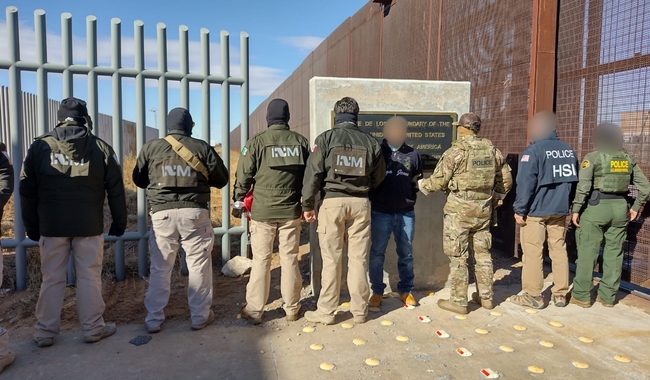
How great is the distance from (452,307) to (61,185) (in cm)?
344

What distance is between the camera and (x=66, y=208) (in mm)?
3494

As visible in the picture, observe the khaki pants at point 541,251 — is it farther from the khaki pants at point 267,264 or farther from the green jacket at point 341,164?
the khaki pants at point 267,264

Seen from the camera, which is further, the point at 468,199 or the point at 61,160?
the point at 468,199

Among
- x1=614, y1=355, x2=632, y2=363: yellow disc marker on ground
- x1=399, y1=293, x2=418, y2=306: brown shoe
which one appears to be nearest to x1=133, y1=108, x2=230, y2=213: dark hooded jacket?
x1=399, y1=293, x2=418, y2=306: brown shoe

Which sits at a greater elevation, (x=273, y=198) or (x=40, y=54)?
(x=40, y=54)

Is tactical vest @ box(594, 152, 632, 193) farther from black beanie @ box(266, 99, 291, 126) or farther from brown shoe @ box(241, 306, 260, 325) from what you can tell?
brown shoe @ box(241, 306, 260, 325)

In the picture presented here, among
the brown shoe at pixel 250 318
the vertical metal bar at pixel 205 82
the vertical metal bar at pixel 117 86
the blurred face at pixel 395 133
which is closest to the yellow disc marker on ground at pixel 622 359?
the blurred face at pixel 395 133

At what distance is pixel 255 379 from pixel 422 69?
6.82 meters

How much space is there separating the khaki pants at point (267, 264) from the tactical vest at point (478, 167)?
1.58 metres

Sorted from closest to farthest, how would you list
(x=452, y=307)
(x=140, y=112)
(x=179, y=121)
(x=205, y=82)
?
(x=179, y=121) → (x=452, y=307) → (x=140, y=112) → (x=205, y=82)

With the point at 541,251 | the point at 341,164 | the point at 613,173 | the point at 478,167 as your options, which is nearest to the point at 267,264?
the point at 341,164

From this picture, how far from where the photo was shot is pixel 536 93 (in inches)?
229

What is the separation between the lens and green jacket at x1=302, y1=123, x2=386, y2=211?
391 cm

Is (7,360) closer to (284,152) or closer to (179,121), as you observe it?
(179,121)
